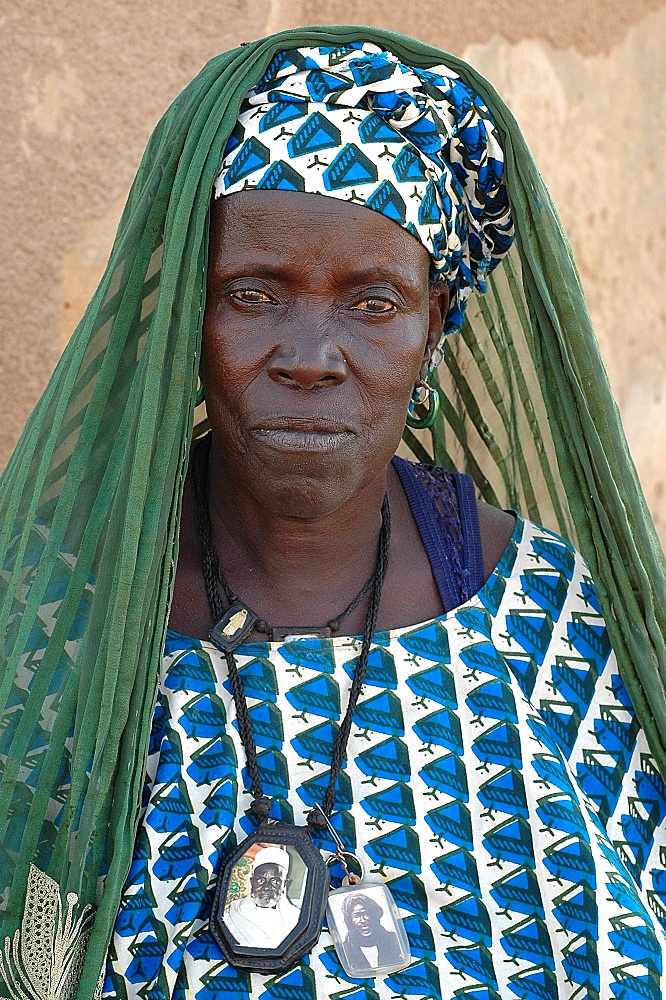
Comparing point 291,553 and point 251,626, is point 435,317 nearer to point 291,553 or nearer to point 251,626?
point 291,553

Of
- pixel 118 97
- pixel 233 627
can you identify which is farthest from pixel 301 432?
pixel 118 97

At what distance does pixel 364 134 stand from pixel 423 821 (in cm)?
81

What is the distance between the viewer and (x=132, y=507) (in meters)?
1.44

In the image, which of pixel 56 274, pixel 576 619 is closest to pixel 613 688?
pixel 576 619

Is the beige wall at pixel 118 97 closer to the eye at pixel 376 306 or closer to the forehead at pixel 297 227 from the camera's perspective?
the forehead at pixel 297 227

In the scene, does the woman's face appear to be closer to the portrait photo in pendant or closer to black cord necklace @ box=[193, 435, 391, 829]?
black cord necklace @ box=[193, 435, 391, 829]

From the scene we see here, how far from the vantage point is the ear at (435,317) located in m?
1.67

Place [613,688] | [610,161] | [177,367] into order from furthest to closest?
[610,161]
[613,688]
[177,367]

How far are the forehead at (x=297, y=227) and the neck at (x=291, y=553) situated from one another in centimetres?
31

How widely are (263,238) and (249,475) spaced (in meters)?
0.27

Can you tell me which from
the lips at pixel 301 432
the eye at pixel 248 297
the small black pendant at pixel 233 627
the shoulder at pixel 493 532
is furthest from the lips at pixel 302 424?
the shoulder at pixel 493 532

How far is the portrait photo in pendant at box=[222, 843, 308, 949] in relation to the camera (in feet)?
4.73

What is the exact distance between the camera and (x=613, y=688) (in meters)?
1.69

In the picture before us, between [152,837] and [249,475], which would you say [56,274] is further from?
[152,837]
